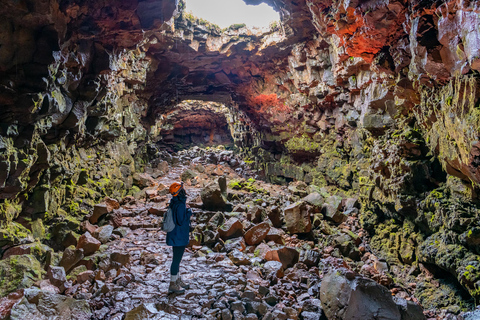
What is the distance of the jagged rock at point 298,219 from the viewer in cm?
710

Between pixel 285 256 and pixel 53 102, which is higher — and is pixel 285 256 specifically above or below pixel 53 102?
below

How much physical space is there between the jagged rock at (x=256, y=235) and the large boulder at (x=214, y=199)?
95.1 inches

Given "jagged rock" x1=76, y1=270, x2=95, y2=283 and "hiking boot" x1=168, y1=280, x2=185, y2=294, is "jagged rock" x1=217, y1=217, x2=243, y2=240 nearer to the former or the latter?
"hiking boot" x1=168, y1=280, x2=185, y2=294

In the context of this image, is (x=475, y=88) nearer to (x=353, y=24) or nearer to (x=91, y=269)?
(x=353, y=24)

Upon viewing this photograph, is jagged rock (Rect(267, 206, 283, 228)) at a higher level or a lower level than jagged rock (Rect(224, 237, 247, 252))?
higher

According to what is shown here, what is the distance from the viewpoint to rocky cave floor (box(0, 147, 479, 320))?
347cm

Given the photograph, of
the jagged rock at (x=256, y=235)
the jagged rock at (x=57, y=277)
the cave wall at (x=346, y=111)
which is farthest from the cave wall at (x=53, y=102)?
the jagged rock at (x=256, y=235)

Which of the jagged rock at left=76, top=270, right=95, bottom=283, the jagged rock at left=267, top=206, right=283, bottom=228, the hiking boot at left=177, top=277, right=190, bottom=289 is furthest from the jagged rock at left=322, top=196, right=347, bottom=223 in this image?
the jagged rock at left=76, top=270, right=95, bottom=283

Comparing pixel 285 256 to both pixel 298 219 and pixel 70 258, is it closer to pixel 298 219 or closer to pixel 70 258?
pixel 298 219

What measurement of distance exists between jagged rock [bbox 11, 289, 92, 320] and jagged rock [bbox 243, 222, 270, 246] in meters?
3.63

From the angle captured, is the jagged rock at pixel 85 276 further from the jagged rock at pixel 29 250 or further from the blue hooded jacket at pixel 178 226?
the blue hooded jacket at pixel 178 226

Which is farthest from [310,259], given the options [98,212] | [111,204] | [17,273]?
[111,204]

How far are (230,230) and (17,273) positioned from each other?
13.4ft

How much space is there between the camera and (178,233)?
3.96 m
